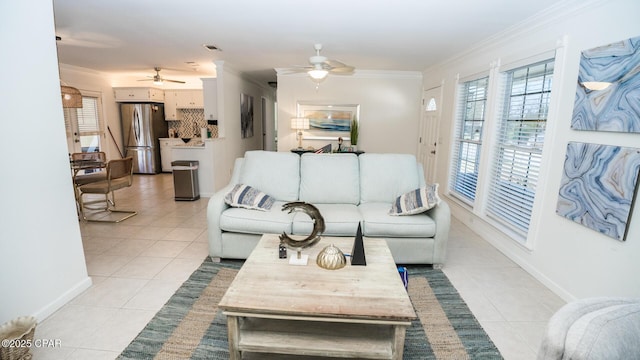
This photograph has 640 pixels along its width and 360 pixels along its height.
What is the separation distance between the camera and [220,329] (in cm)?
191

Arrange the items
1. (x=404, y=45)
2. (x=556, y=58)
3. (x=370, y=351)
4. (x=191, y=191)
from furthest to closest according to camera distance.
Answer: (x=191, y=191) → (x=404, y=45) → (x=556, y=58) → (x=370, y=351)

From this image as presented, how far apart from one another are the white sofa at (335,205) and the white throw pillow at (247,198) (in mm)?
54

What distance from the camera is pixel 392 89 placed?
6039 millimetres

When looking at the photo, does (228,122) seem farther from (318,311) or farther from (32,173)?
(318,311)

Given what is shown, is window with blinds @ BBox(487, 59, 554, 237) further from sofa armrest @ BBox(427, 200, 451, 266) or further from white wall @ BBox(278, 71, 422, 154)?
white wall @ BBox(278, 71, 422, 154)

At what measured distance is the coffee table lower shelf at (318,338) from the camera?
57.6 inches

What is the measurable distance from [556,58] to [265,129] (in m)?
7.65

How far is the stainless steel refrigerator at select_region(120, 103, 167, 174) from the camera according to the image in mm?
7125

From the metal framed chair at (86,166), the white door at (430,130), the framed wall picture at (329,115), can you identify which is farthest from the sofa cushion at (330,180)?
the framed wall picture at (329,115)

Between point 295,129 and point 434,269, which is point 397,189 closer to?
point 434,269

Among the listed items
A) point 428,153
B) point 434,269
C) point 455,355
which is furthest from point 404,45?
point 455,355

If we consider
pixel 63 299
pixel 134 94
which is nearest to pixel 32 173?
pixel 63 299

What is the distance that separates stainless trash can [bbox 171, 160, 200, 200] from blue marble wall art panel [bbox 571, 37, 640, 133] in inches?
189

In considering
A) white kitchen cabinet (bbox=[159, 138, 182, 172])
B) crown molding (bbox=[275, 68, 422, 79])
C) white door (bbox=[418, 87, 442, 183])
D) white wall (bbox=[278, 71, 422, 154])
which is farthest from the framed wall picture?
white kitchen cabinet (bbox=[159, 138, 182, 172])
